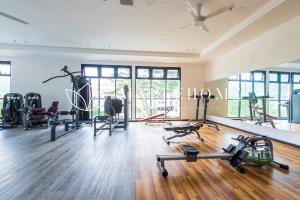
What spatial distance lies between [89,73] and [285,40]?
754cm

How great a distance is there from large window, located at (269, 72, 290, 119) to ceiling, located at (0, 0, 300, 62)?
1.32 meters

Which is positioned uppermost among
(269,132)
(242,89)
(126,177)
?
(242,89)

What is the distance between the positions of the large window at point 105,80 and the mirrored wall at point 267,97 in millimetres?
4687

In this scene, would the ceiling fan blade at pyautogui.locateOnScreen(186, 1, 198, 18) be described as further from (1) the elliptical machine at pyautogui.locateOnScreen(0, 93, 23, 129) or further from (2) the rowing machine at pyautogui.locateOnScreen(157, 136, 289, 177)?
(1) the elliptical machine at pyautogui.locateOnScreen(0, 93, 23, 129)

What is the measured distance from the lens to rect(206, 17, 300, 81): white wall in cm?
409

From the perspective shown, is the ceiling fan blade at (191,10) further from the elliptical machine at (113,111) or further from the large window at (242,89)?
the elliptical machine at (113,111)

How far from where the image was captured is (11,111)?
6.61m

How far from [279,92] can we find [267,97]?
1.08 ft

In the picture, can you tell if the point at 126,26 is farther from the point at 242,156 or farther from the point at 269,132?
the point at 269,132

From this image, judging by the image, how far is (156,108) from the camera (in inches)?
348

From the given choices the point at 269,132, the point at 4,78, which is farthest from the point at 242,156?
the point at 4,78

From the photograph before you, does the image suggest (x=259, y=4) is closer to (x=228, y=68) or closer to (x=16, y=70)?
(x=228, y=68)

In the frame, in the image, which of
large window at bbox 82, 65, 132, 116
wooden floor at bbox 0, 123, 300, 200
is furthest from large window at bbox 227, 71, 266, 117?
large window at bbox 82, 65, 132, 116

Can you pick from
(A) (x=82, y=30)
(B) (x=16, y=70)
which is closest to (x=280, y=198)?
(A) (x=82, y=30)
